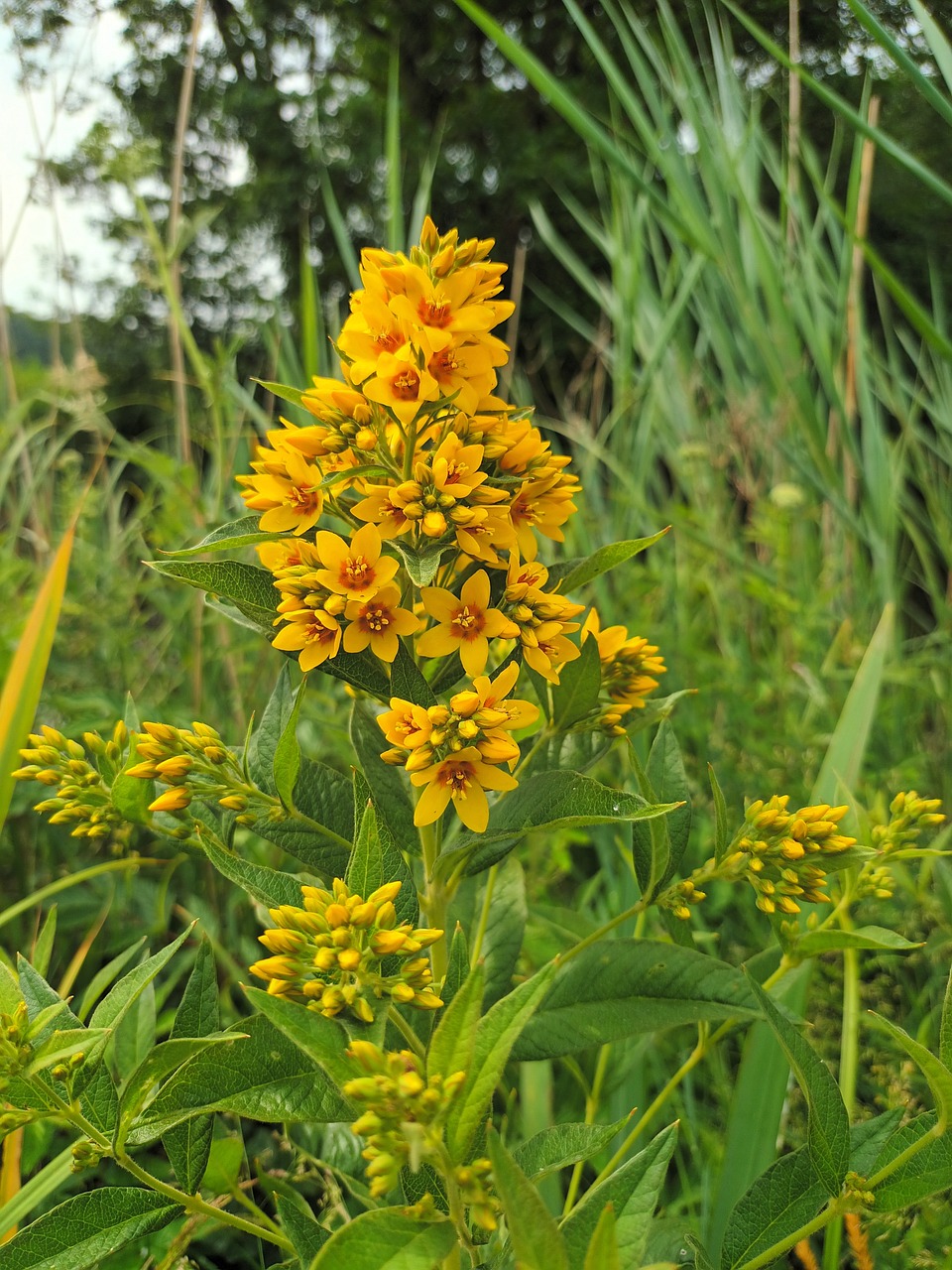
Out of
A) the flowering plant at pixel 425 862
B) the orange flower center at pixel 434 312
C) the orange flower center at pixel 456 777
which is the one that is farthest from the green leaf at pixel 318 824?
the orange flower center at pixel 434 312

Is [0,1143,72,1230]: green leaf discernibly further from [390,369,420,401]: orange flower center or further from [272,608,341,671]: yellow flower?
[390,369,420,401]: orange flower center

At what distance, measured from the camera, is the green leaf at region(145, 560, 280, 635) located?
536 millimetres

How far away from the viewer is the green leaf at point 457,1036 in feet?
1.32

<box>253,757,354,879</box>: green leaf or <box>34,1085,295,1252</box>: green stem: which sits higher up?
<box>253,757,354,879</box>: green leaf

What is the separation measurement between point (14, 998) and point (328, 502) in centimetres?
35

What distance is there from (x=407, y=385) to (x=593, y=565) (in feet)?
0.54

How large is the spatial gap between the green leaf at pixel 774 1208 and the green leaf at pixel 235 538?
1.67ft

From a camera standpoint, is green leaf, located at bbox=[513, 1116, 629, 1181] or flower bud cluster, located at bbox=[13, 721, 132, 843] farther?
flower bud cluster, located at bbox=[13, 721, 132, 843]

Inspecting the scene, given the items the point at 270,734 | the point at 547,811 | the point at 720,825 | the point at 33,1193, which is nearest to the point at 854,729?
the point at 720,825

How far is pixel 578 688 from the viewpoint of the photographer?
23.8 inches

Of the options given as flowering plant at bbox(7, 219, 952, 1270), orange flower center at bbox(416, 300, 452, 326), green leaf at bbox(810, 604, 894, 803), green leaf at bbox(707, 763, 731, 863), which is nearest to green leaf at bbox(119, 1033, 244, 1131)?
flowering plant at bbox(7, 219, 952, 1270)

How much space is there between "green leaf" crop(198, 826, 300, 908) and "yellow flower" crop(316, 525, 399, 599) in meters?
0.17

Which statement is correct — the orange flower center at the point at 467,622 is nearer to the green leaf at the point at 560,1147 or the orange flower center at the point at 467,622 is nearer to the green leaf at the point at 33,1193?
the green leaf at the point at 560,1147

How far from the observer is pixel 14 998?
19.6 inches
